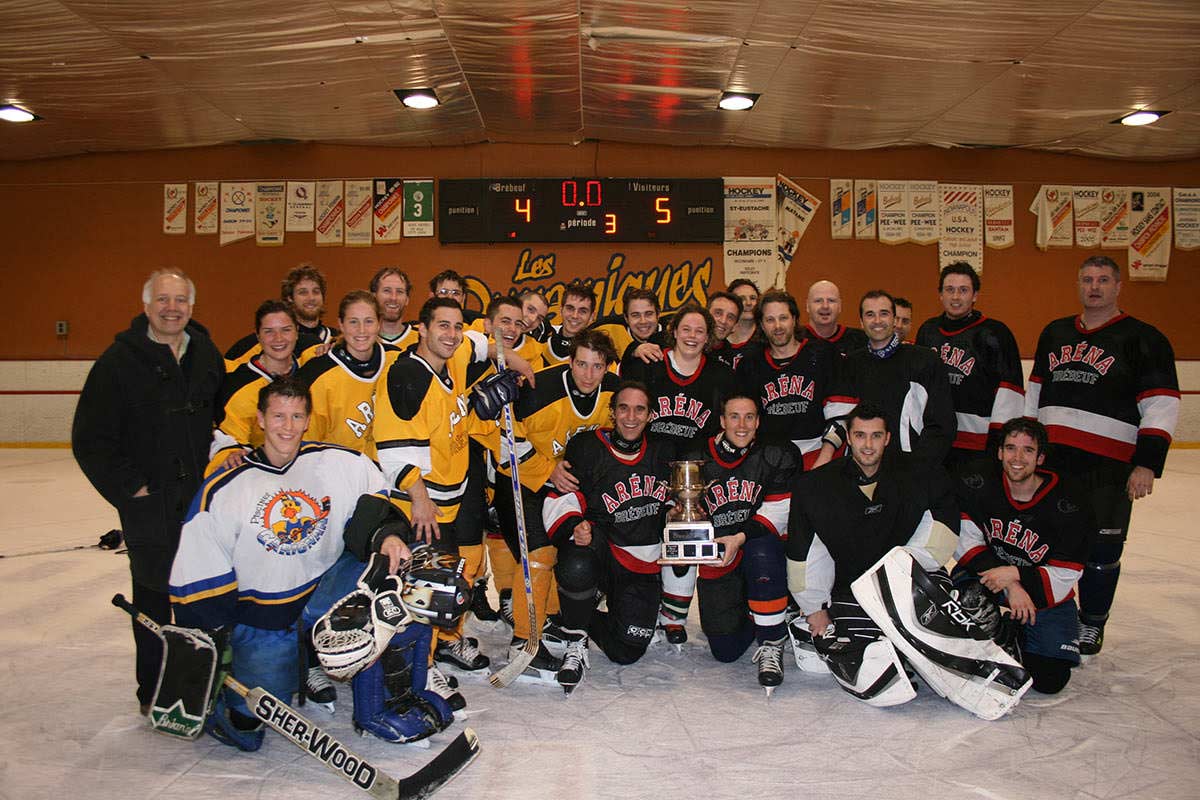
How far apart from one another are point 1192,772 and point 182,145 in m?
9.39

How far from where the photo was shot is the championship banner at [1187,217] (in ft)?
29.2

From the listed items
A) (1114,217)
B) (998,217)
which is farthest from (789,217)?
(1114,217)

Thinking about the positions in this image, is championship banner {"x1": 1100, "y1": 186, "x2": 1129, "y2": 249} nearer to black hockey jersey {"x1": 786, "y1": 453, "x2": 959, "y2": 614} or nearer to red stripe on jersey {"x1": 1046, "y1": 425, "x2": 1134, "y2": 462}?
red stripe on jersey {"x1": 1046, "y1": 425, "x2": 1134, "y2": 462}

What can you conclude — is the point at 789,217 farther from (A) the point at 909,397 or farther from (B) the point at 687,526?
(B) the point at 687,526

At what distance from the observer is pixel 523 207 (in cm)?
830

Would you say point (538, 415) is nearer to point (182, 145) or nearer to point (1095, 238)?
point (182, 145)

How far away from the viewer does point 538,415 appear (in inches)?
135

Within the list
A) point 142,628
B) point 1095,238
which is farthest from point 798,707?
point 1095,238

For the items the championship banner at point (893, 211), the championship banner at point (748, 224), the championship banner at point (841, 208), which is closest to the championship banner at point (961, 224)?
the championship banner at point (893, 211)

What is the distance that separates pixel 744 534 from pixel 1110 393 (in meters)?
1.58

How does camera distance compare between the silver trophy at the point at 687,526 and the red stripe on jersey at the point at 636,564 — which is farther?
the red stripe on jersey at the point at 636,564

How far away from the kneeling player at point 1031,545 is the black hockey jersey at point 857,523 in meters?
0.14

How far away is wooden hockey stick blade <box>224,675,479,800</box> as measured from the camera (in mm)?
2086

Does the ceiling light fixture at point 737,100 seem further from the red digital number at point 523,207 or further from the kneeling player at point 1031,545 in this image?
the kneeling player at point 1031,545
